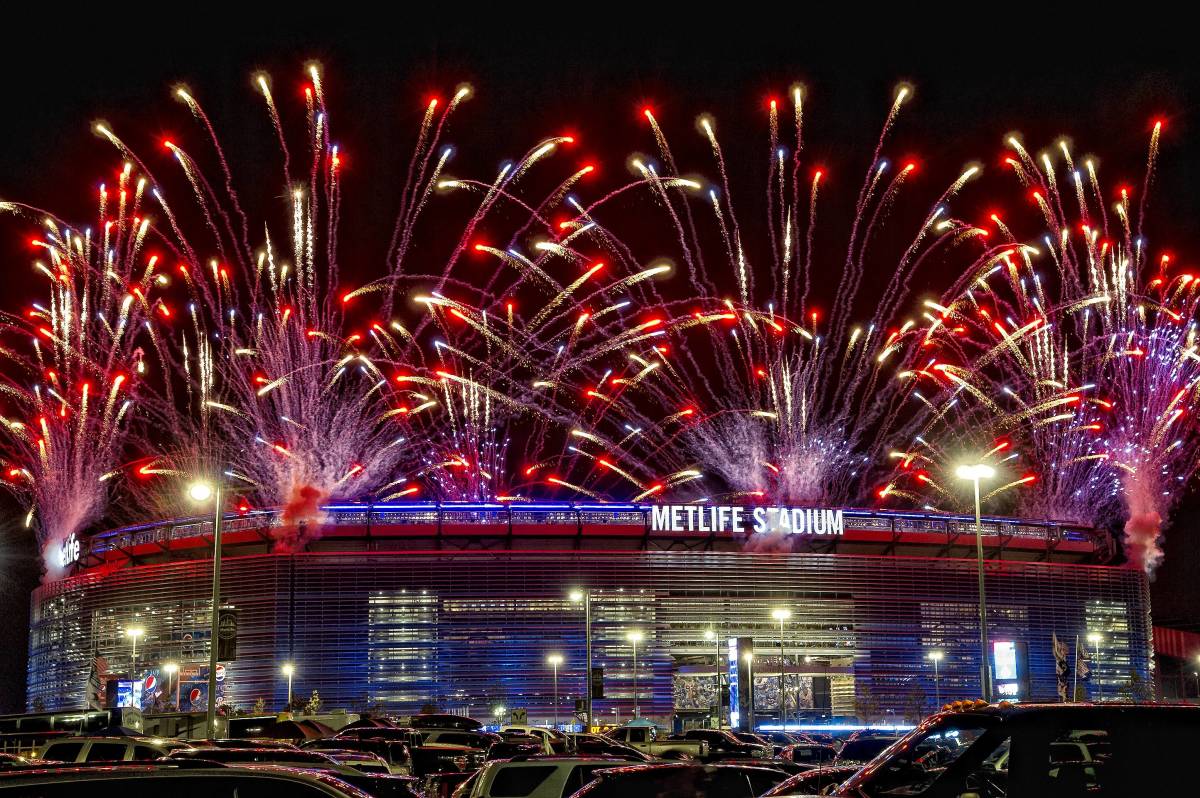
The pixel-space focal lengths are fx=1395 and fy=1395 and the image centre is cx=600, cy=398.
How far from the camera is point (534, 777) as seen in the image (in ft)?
59.2

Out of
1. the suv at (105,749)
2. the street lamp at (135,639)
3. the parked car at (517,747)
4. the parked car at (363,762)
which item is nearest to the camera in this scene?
the parked car at (363,762)

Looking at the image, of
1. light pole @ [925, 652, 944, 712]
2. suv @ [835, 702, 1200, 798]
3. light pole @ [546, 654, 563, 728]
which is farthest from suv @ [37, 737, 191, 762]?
light pole @ [925, 652, 944, 712]

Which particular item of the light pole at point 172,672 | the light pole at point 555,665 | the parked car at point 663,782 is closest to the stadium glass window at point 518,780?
the parked car at point 663,782

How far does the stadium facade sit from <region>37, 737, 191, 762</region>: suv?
48.2m


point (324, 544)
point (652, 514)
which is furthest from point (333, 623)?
point (652, 514)

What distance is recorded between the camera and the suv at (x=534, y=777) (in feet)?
57.5

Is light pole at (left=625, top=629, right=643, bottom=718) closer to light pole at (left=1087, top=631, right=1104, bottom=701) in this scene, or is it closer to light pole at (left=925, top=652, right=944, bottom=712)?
light pole at (left=925, top=652, right=944, bottom=712)

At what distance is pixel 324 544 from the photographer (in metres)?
76.1

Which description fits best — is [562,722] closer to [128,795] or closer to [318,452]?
[318,452]

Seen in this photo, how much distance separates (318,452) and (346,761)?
4355 cm

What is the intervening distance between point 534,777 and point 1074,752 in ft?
30.8

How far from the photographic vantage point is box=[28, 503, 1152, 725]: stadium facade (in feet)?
247

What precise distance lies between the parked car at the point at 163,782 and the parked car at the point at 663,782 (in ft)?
18.4

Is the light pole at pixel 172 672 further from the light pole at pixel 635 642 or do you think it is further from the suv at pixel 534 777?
the suv at pixel 534 777
